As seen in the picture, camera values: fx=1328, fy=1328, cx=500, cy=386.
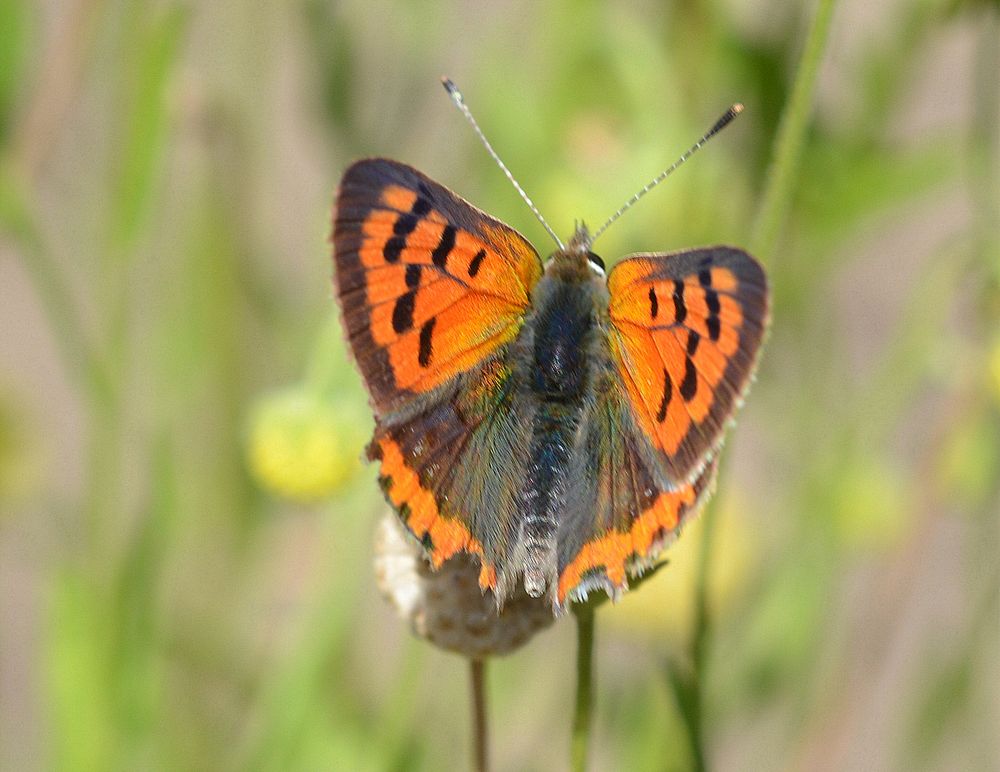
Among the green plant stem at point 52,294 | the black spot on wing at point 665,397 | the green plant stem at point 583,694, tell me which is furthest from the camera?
the green plant stem at point 52,294

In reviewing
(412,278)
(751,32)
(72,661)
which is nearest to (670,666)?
(412,278)

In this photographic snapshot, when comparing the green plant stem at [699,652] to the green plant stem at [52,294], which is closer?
the green plant stem at [699,652]

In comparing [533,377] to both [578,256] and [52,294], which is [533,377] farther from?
[52,294]

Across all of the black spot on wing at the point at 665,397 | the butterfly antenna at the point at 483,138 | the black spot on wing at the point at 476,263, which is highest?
the butterfly antenna at the point at 483,138

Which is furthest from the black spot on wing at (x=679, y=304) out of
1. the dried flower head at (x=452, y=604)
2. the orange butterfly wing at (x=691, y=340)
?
the dried flower head at (x=452, y=604)

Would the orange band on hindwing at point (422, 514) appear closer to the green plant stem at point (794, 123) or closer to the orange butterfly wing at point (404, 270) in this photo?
the orange butterfly wing at point (404, 270)

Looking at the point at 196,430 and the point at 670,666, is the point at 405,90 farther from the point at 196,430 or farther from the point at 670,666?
the point at 670,666

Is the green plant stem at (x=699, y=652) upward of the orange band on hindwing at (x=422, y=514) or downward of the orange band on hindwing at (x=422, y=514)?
downward
